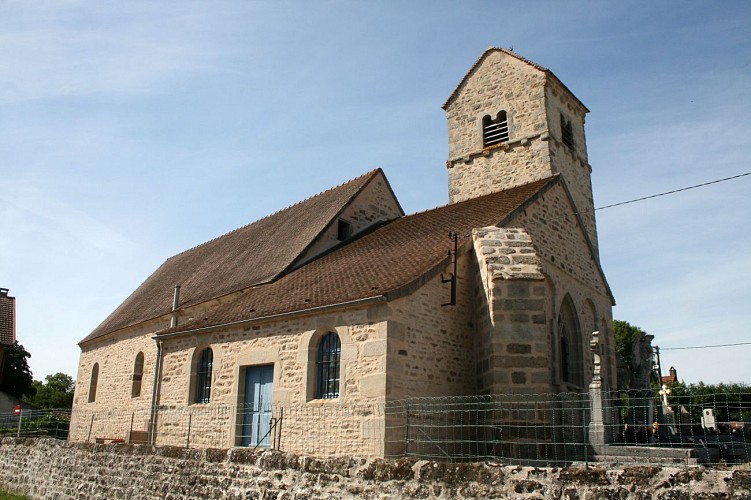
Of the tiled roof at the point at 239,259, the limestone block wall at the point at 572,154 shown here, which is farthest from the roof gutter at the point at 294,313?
the limestone block wall at the point at 572,154

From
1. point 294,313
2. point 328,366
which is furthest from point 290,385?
point 294,313

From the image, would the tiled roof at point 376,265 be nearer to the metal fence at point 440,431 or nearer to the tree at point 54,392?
the metal fence at point 440,431

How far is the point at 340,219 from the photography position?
1683 cm

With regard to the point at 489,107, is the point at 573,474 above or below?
below

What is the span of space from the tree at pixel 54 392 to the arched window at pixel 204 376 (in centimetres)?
3942

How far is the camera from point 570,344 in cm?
1410

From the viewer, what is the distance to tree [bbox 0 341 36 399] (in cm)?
3381

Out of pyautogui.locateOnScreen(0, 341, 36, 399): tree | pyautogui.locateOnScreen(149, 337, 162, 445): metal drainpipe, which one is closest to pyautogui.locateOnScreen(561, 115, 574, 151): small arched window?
pyautogui.locateOnScreen(149, 337, 162, 445): metal drainpipe

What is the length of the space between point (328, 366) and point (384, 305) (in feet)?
5.79

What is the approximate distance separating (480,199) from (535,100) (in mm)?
3985

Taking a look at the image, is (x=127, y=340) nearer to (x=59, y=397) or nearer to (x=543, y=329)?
(x=543, y=329)

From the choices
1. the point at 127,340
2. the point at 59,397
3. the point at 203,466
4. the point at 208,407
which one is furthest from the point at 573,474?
the point at 59,397

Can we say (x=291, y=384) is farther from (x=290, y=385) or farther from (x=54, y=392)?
(x=54, y=392)

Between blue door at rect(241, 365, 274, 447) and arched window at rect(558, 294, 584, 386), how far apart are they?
6.50m
